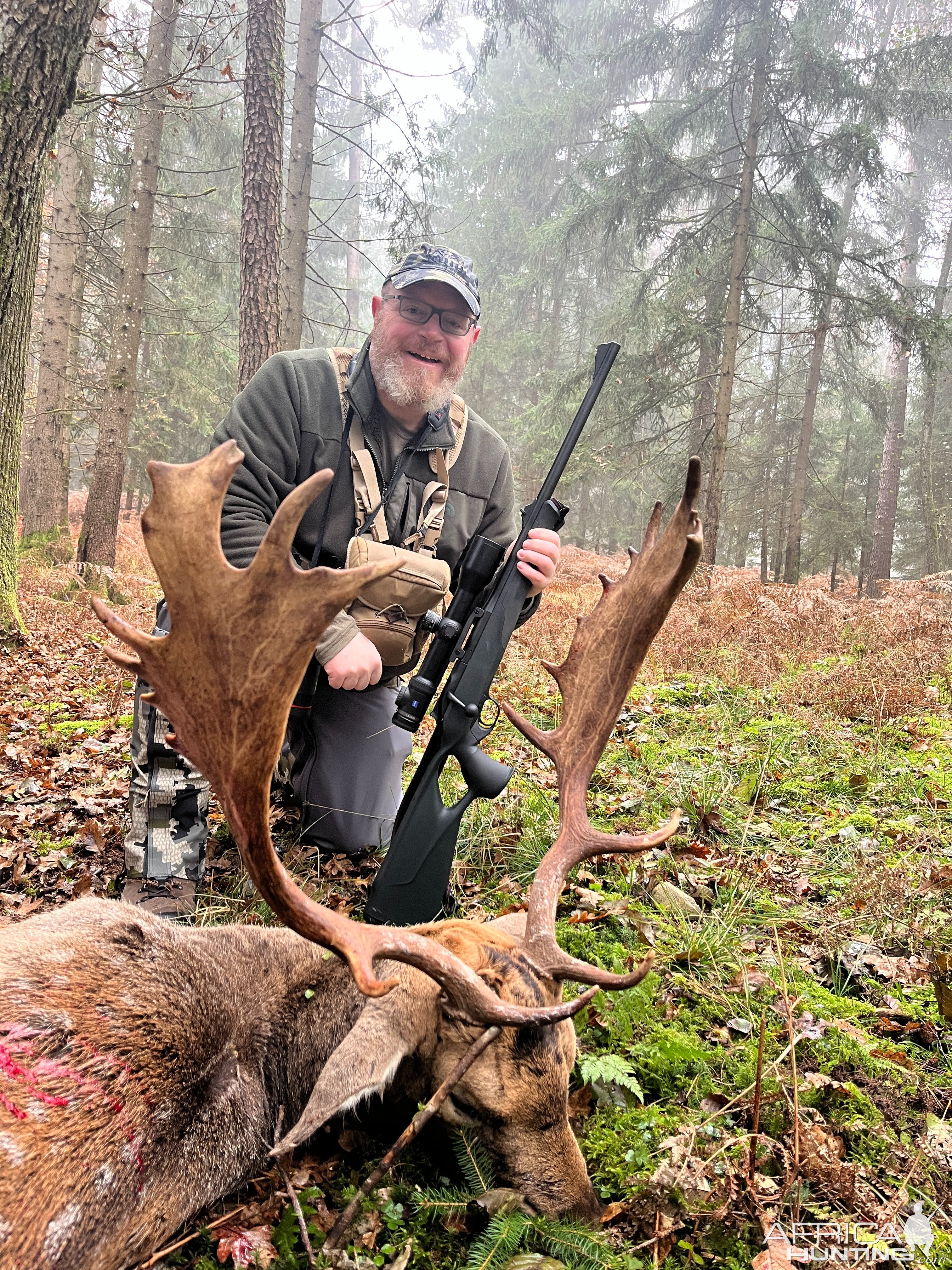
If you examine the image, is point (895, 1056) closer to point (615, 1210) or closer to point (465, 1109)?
point (615, 1210)

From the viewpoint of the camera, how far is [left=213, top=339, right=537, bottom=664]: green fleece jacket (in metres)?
3.94

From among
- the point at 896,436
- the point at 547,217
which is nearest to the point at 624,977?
the point at 896,436

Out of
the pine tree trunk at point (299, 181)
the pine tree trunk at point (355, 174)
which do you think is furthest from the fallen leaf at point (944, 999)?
the pine tree trunk at point (355, 174)

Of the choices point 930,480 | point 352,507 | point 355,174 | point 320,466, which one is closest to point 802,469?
point 930,480

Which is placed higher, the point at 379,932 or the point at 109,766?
the point at 379,932

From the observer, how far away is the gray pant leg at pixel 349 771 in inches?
178

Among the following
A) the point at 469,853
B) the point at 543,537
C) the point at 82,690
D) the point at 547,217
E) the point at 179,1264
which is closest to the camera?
the point at 179,1264

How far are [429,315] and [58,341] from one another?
11.3 m

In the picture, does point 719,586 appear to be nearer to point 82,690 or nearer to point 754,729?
point 754,729

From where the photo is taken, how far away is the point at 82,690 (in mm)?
6898

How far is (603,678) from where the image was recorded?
10.1ft

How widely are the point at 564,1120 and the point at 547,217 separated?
27.5 metres

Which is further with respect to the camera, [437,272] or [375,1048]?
[437,272]

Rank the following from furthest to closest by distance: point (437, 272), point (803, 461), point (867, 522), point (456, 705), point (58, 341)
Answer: point (867, 522) < point (803, 461) < point (58, 341) < point (437, 272) < point (456, 705)
